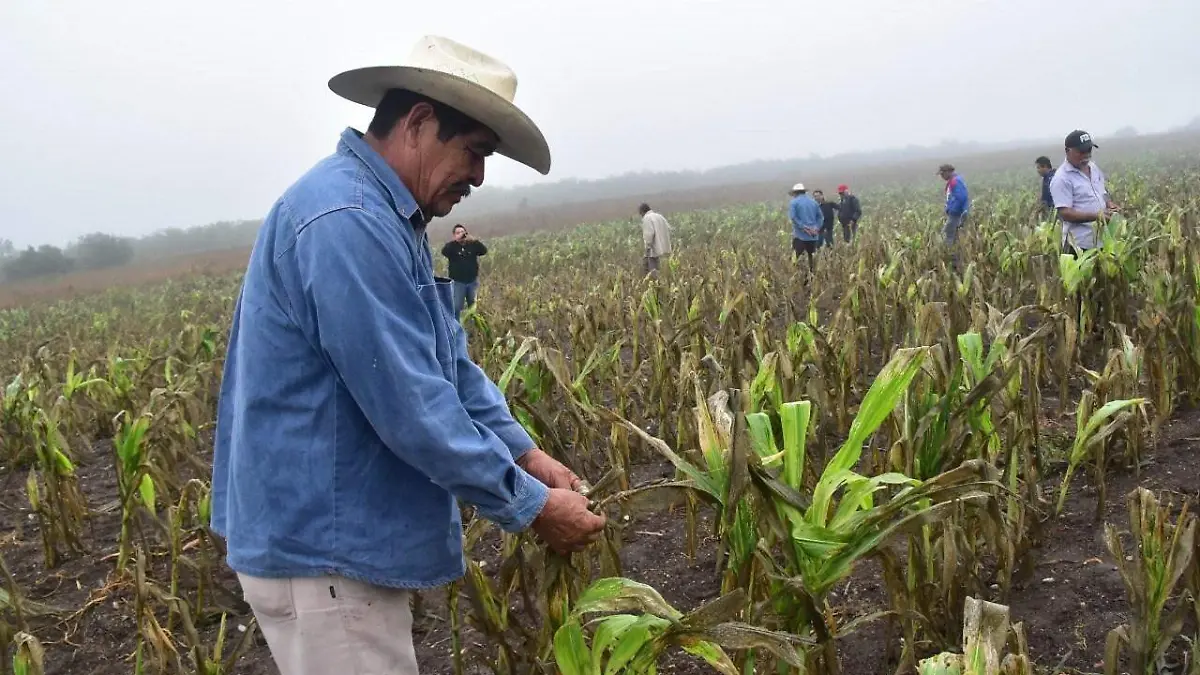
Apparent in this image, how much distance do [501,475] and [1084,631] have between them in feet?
5.69

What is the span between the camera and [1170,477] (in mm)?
3090

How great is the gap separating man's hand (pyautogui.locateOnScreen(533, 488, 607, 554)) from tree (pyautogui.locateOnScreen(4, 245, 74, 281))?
158ft

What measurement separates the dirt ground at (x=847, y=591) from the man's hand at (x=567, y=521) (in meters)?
0.99

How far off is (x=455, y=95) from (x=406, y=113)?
14cm

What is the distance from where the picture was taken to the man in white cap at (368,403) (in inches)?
58.1

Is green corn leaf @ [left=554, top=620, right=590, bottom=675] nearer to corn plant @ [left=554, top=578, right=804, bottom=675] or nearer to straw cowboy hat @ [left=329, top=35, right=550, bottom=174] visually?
corn plant @ [left=554, top=578, right=804, bottom=675]

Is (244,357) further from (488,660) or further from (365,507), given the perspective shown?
(488,660)

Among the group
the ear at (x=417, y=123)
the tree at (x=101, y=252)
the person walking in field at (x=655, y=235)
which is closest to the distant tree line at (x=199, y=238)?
the tree at (x=101, y=252)

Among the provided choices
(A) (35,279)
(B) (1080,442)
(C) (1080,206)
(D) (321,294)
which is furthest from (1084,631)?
(A) (35,279)

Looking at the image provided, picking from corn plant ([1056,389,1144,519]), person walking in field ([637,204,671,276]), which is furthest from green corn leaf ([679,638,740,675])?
person walking in field ([637,204,671,276])

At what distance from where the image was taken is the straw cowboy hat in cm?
160

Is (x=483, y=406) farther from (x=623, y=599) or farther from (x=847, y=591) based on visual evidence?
(x=847, y=591)

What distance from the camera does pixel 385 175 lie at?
1625 millimetres

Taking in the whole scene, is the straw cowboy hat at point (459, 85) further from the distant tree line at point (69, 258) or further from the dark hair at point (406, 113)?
the distant tree line at point (69, 258)
